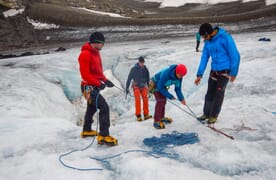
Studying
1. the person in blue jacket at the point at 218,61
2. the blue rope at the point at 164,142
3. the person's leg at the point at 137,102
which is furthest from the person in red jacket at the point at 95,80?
the person's leg at the point at 137,102

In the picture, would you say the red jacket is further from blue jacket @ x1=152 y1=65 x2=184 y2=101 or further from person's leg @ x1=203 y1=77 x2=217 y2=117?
person's leg @ x1=203 y1=77 x2=217 y2=117

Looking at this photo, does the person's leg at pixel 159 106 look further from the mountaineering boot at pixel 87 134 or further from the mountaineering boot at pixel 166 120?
the mountaineering boot at pixel 87 134

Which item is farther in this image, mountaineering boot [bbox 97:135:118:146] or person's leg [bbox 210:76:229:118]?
person's leg [bbox 210:76:229:118]

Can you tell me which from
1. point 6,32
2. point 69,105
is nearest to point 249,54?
point 69,105

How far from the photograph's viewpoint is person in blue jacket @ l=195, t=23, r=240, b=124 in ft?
15.2

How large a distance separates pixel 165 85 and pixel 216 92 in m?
0.94

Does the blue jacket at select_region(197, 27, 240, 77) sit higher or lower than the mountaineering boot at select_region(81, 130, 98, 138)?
higher

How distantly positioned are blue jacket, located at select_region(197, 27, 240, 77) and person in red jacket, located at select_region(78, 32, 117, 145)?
6.35 ft

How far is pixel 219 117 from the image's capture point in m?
5.48

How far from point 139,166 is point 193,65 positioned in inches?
310

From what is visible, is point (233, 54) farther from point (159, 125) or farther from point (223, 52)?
point (159, 125)

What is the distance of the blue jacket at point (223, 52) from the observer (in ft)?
15.1

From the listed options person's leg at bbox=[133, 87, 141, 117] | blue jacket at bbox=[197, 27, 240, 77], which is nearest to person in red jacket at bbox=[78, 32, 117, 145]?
blue jacket at bbox=[197, 27, 240, 77]

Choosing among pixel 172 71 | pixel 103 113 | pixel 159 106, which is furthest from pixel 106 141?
pixel 172 71
